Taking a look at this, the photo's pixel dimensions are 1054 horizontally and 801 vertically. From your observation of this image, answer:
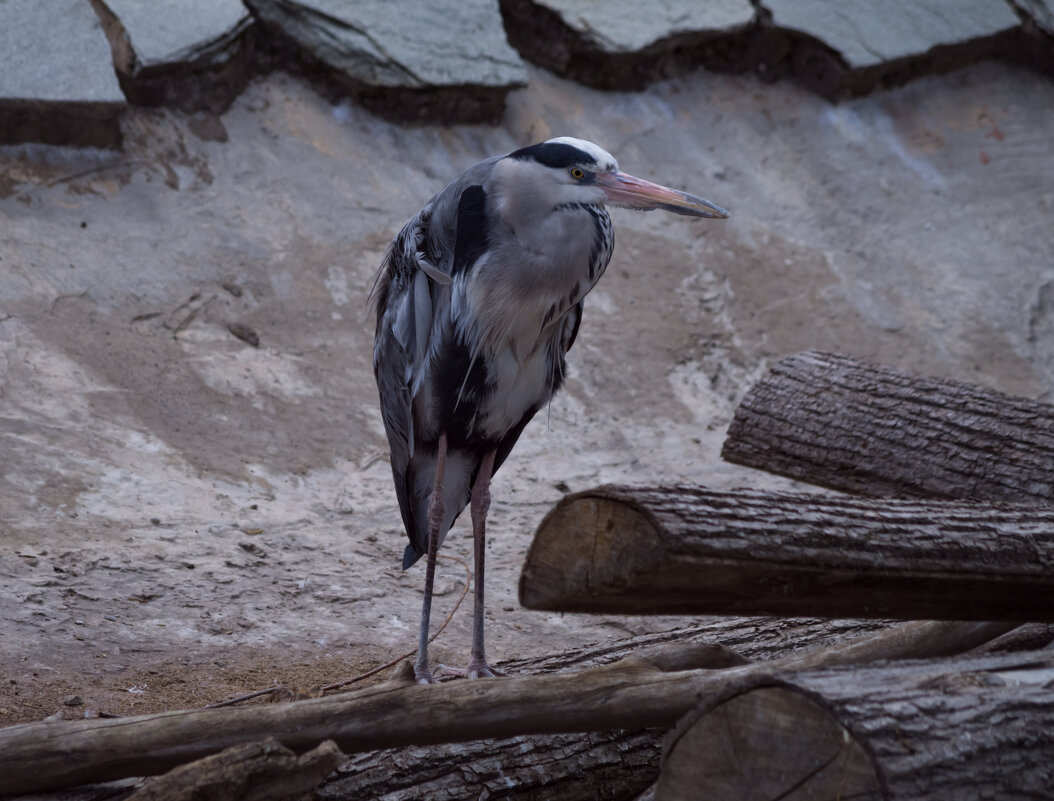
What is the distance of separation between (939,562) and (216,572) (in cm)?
246

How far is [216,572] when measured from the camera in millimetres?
3684

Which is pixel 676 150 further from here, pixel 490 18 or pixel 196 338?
pixel 196 338

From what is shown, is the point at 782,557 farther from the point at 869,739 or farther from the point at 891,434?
the point at 891,434

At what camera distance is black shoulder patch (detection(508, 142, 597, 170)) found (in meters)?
2.59

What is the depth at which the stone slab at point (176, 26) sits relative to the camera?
575 cm

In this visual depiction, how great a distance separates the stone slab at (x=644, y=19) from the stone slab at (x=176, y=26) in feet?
6.27

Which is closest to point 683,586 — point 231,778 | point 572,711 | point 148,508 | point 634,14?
point 572,711

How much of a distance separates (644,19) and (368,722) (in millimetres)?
5907

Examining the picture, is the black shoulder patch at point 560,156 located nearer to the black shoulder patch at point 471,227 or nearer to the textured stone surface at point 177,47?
the black shoulder patch at point 471,227

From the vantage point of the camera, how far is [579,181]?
8.57ft

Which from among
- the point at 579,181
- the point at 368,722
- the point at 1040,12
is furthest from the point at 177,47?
the point at 1040,12

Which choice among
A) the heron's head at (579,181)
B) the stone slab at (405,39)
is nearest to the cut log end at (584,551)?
the heron's head at (579,181)

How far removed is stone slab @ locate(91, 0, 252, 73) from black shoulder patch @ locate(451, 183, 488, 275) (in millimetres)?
3733

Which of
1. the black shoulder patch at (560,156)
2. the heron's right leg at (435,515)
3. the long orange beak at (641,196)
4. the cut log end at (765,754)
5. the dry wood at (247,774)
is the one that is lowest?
the heron's right leg at (435,515)
